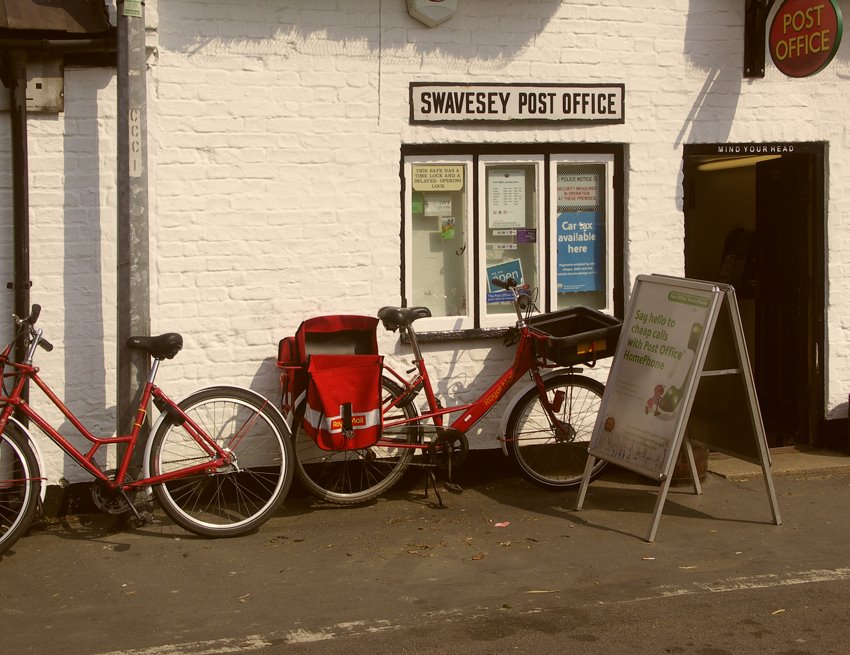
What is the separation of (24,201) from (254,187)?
1.38 metres

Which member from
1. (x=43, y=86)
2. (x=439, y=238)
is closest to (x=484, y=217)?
(x=439, y=238)

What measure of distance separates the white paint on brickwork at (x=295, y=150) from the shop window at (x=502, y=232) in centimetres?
18

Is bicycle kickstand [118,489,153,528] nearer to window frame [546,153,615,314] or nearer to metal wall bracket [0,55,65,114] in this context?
metal wall bracket [0,55,65,114]

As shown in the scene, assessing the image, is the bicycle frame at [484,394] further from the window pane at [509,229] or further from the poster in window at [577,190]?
the poster in window at [577,190]

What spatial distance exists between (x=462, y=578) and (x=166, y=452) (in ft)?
6.84

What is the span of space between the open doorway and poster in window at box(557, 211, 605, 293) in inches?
33.3

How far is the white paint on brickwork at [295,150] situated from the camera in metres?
7.22

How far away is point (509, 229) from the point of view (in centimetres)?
830

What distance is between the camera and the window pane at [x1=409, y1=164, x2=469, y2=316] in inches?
317

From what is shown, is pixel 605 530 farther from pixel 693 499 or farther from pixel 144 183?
pixel 144 183

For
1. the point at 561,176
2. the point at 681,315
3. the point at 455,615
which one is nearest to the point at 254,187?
the point at 561,176

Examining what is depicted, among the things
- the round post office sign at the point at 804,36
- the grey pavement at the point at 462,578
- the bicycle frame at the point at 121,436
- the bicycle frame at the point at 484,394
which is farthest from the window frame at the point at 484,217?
the bicycle frame at the point at 121,436

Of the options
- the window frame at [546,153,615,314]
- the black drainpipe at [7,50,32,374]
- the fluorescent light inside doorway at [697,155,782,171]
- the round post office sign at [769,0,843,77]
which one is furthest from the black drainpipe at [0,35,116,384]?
the fluorescent light inside doorway at [697,155,782,171]

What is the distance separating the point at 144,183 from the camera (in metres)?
7.01
